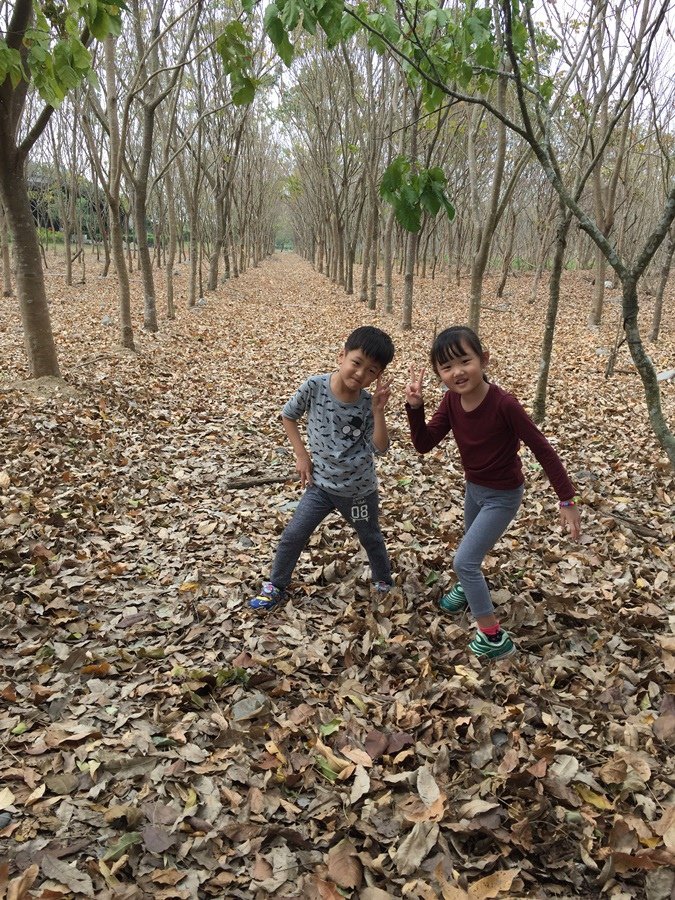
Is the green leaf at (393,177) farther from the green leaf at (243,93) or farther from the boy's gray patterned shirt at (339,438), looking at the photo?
the green leaf at (243,93)

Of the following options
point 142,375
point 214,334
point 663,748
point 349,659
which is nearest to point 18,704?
point 349,659

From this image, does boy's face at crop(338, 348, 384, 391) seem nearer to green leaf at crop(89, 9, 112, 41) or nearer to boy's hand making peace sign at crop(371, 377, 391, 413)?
boy's hand making peace sign at crop(371, 377, 391, 413)

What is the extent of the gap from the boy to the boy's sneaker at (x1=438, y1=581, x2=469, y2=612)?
573 mm

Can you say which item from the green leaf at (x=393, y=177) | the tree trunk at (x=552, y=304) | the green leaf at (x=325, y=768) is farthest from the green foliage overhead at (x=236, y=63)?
the green leaf at (x=325, y=768)

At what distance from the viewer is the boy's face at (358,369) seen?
2.73 metres

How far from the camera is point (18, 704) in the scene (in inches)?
97.7

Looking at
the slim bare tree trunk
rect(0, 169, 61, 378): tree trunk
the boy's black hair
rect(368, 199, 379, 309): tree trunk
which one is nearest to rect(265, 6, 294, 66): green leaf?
the boy's black hair

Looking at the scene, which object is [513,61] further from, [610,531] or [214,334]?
[214,334]

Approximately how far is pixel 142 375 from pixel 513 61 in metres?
6.82

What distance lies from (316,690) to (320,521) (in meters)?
0.90

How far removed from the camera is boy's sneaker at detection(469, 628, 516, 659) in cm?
279

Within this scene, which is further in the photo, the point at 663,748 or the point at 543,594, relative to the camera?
the point at 543,594

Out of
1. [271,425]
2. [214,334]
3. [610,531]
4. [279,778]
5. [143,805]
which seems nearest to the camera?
[143,805]

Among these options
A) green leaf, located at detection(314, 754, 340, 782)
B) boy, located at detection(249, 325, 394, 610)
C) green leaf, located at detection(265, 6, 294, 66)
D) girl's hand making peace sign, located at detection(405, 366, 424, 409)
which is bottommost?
green leaf, located at detection(314, 754, 340, 782)
